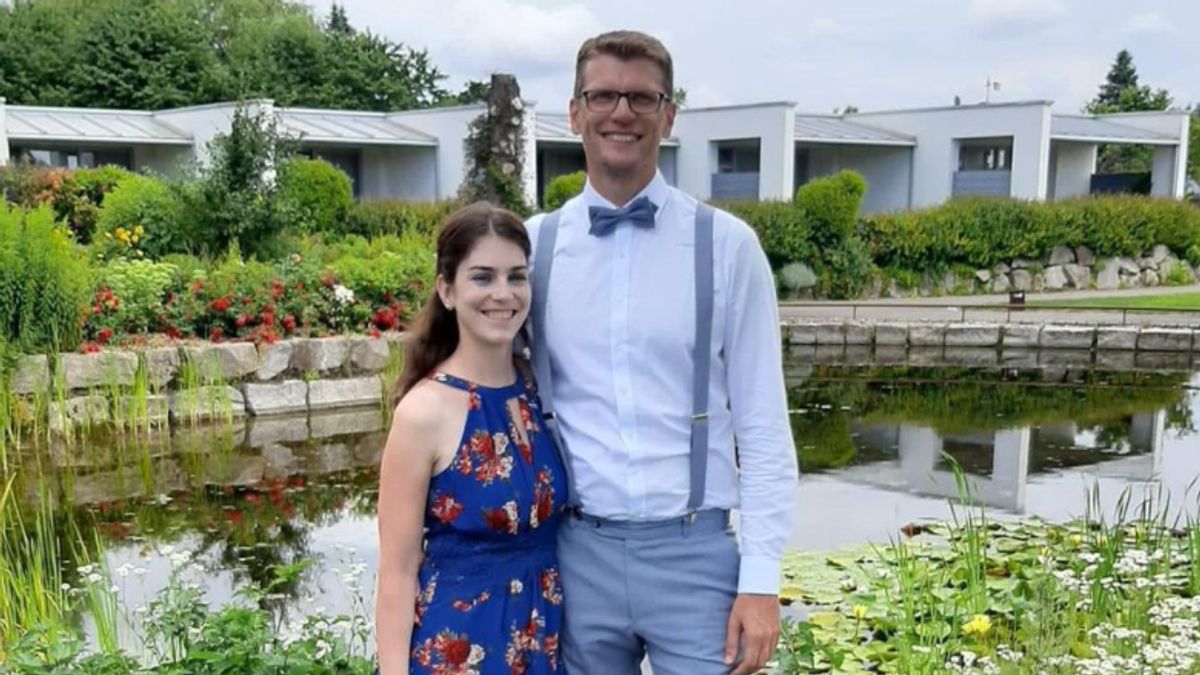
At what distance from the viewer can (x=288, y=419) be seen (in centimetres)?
839

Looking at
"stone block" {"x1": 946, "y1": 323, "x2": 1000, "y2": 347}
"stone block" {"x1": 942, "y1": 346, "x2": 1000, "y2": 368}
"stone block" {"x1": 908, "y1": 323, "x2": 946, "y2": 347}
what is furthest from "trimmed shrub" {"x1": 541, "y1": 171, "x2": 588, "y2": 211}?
"stone block" {"x1": 942, "y1": 346, "x2": 1000, "y2": 368}

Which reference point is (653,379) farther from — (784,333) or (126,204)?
(784,333)

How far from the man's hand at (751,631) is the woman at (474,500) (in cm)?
32

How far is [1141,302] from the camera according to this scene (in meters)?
15.1

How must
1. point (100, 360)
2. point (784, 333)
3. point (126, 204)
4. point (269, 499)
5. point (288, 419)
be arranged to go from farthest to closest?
1. point (784, 333)
2. point (126, 204)
3. point (288, 419)
4. point (100, 360)
5. point (269, 499)

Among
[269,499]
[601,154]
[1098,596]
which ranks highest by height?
[601,154]

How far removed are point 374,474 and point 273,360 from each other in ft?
7.63

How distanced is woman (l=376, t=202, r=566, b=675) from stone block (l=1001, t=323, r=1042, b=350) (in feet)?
37.5

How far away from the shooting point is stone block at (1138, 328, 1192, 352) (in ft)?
38.7

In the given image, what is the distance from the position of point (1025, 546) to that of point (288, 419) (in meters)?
5.60

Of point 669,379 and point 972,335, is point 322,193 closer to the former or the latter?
point 972,335

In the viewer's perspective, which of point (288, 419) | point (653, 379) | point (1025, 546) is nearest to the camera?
point (653, 379)

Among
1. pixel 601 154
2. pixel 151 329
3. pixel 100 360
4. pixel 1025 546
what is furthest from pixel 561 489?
pixel 151 329

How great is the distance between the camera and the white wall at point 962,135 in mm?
23406
